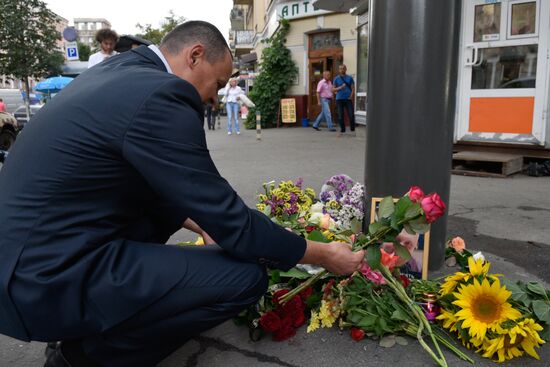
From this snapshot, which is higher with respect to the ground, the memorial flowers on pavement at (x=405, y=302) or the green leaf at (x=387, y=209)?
the green leaf at (x=387, y=209)

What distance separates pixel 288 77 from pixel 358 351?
16225 millimetres

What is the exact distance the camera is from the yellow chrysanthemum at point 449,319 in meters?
2.37

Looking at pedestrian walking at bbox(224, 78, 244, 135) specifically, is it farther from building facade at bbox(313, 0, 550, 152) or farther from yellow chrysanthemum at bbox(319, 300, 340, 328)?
yellow chrysanthemum at bbox(319, 300, 340, 328)

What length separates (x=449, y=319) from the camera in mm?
2395

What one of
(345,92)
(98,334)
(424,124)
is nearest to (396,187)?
(424,124)

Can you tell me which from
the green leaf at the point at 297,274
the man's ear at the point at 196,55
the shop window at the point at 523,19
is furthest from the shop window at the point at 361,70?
the man's ear at the point at 196,55

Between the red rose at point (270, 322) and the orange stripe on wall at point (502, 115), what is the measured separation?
5.86m

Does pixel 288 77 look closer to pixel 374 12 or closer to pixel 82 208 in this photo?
pixel 374 12

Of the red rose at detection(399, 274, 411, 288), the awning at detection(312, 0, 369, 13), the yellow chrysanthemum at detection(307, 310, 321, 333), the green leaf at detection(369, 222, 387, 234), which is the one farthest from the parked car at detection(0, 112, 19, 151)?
the green leaf at detection(369, 222, 387, 234)

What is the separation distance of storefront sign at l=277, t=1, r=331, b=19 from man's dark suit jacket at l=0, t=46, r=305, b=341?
16.0 m

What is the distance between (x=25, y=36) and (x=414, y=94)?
76.3 ft

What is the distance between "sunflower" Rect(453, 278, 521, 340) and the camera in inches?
87.7

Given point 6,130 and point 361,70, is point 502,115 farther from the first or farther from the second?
point 6,130

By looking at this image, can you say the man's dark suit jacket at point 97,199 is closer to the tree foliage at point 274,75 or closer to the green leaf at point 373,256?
the green leaf at point 373,256
